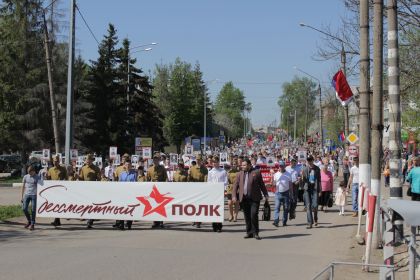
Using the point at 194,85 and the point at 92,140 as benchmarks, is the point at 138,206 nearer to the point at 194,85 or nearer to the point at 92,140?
the point at 92,140

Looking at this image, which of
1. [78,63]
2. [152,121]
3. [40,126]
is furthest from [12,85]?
[152,121]

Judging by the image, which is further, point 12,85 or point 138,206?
point 12,85

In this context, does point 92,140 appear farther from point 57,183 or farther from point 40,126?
point 57,183

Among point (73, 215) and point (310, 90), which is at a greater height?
point (310, 90)

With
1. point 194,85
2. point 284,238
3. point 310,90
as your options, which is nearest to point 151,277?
point 284,238

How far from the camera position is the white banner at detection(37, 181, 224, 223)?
1523cm

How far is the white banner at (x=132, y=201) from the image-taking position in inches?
599

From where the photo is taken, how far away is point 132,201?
15.7m

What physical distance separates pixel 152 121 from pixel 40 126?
13364 millimetres

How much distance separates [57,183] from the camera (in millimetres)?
16312

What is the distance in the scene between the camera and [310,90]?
16400 centimetres

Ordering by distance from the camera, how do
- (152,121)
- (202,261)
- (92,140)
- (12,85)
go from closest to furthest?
(202,261) → (12,85) → (92,140) → (152,121)

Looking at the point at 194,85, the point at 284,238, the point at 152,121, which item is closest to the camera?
the point at 284,238

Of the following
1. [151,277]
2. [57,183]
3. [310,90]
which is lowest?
[151,277]
